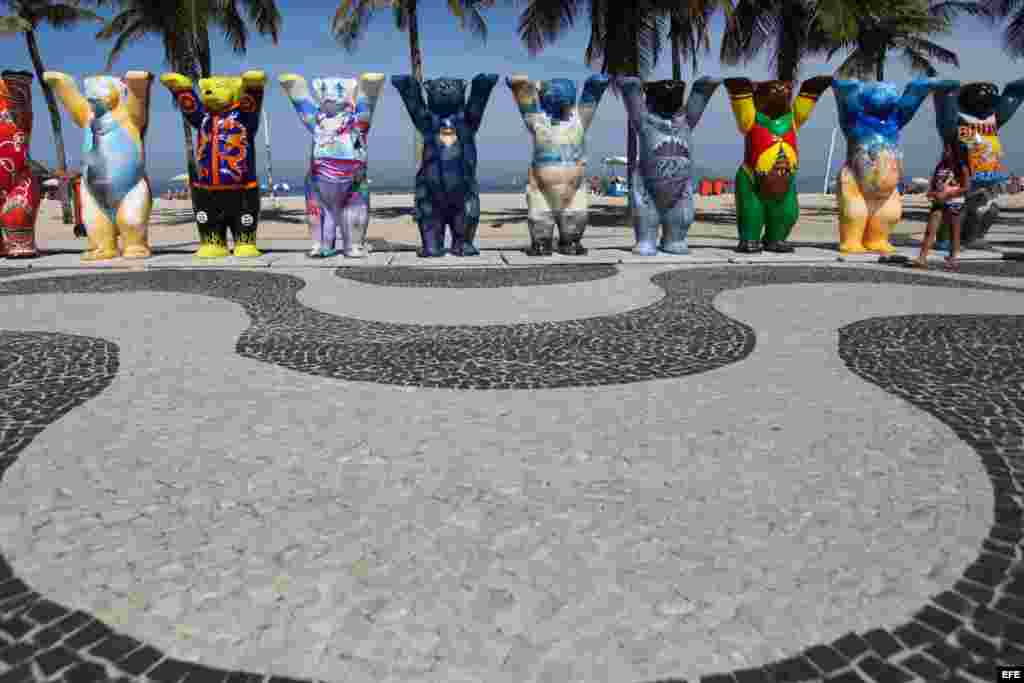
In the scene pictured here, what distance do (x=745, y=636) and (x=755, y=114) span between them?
886 centimetres

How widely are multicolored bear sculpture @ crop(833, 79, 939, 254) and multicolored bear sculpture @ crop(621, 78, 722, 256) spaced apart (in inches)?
81.7

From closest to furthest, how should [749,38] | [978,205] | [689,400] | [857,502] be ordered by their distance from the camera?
[857,502] → [689,400] → [978,205] → [749,38]

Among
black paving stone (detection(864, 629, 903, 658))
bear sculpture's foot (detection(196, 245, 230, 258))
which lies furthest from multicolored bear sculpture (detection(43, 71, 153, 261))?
black paving stone (detection(864, 629, 903, 658))

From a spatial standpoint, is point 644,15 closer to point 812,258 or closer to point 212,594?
point 812,258

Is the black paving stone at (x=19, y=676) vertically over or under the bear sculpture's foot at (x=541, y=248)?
under

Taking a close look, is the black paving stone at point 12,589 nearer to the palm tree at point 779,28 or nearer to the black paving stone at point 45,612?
the black paving stone at point 45,612

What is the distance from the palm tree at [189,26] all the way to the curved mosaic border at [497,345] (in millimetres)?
7546

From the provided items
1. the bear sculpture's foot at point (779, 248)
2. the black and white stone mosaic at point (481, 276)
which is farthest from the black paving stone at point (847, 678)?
the bear sculpture's foot at point (779, 248)

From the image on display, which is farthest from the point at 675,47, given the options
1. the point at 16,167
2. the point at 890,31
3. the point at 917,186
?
the point at 917,186

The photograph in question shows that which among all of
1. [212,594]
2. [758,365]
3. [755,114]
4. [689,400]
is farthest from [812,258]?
[212,594]

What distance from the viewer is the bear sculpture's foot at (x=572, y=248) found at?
989 cm

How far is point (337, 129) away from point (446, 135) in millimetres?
1408

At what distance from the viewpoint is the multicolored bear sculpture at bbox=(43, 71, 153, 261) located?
8.86 metres

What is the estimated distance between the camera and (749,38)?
15.8m
